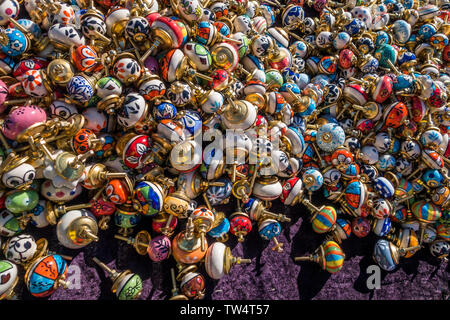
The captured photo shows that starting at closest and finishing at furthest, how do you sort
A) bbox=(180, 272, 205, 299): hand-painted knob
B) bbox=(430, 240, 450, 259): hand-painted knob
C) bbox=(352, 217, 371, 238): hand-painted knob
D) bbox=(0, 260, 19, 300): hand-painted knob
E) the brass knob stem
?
bbox=(0, 260, 19, 300): hand-painted knob, the brass knob stem, bbox=(180, 272, 205, 299): hand-painted knob, bbox=(352, 217, 371, 238): hand-painted knob, bbox=(430, 240, 450, 259): hand-painted knob

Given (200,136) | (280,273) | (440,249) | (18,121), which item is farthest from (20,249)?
(440,249)

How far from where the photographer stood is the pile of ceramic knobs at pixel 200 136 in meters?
1.79

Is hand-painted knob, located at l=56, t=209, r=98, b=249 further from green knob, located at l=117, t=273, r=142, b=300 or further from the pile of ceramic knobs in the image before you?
green knob, located at l=117, t=273, r=142, b=300

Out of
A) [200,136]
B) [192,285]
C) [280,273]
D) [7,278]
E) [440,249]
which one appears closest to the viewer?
[7,278]

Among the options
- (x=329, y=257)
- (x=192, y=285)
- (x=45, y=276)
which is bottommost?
(x=329, y=257)

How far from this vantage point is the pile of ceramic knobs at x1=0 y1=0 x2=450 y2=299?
5.86 ft

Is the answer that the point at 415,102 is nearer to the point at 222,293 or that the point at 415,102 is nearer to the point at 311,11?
the point at 311,11

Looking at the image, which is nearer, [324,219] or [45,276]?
[45,276]

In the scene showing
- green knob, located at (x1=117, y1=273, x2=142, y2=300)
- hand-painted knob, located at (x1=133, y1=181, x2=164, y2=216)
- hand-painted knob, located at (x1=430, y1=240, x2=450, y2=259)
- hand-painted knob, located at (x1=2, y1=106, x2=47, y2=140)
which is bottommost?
hand-painted knob, located at (x1=430, y1=240, x2=450, y2=259)

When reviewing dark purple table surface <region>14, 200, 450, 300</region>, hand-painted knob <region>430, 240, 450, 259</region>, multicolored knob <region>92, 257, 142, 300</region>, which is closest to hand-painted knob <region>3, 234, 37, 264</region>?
dark purple table surface <region>14, 200, 450, 300</region>

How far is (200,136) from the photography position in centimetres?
204

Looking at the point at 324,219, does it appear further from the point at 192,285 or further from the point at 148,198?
the point at 148,198

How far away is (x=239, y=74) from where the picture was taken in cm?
237

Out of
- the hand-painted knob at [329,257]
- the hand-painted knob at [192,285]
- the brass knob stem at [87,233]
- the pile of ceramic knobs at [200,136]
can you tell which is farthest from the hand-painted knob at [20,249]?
the hand-painted knob at [329,257]
